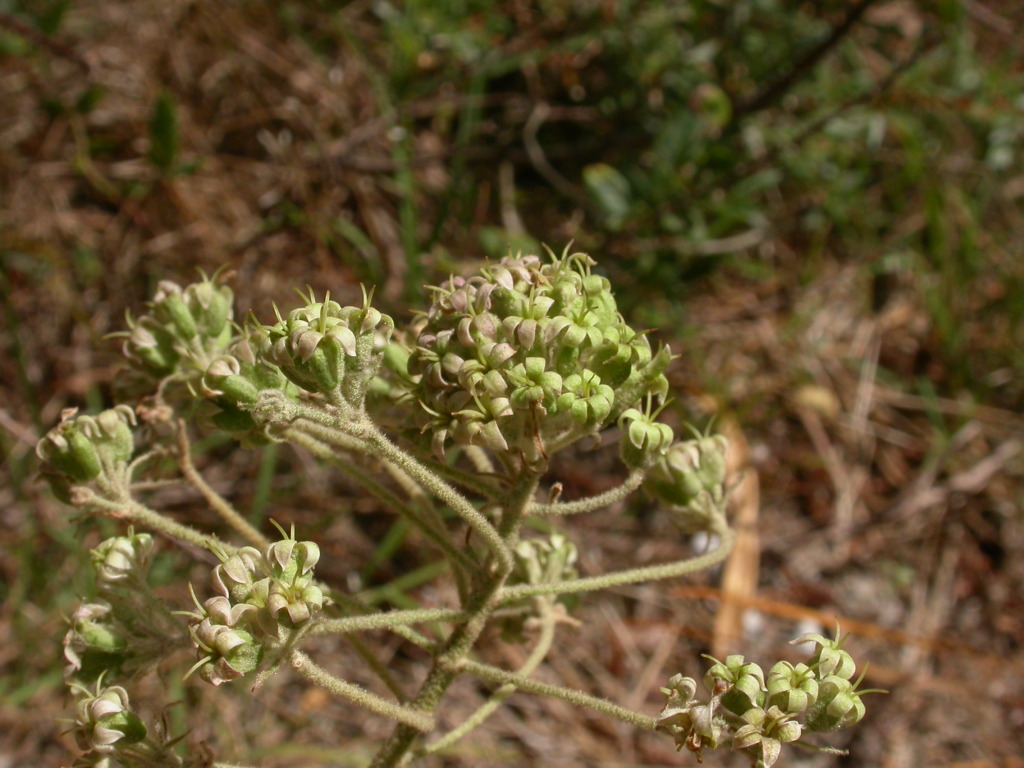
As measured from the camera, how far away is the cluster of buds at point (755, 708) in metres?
1.97

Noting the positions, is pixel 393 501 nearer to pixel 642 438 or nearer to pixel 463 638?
pixel 463 638

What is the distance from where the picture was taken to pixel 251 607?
6.24ft

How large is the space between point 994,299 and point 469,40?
3257 mm

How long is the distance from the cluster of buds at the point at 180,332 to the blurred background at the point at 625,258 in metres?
1.58

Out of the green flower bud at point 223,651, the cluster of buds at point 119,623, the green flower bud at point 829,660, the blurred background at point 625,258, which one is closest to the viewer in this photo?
the green flower bud at point 223,651

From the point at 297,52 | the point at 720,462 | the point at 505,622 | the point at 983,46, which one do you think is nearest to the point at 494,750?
the point at 505,622

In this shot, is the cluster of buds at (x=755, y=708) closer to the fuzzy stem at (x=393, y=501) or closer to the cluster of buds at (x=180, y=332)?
the fuzzy stem at (x=393, y=501)

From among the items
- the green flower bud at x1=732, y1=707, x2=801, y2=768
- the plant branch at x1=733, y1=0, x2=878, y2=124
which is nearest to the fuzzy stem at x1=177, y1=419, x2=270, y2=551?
the green flower bud at x1=732, y1=707, x2=801, y2=768

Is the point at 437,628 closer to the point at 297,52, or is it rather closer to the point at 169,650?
the point at 169,650

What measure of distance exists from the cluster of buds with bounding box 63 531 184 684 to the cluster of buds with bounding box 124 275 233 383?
49 cm

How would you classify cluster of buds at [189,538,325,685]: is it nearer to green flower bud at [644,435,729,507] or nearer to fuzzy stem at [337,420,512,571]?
fuzzy stem at [337,420,512,571]

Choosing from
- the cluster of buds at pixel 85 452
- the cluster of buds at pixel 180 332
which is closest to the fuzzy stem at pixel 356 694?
the cluster of buds at pixel 85 452

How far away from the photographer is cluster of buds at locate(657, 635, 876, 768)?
1.97m

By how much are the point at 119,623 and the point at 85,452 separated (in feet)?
1.40
